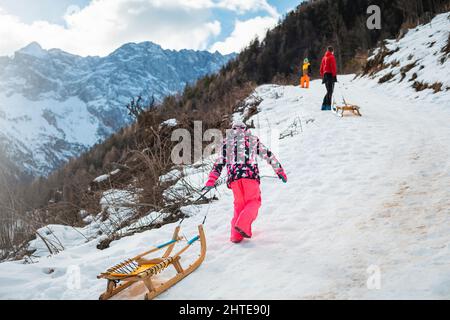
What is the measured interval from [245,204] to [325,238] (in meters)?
1.11

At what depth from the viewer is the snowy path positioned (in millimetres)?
3248

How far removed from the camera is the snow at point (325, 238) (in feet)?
10.7

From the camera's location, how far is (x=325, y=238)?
4223mm

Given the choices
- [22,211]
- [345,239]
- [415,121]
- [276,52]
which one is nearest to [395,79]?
[415,121]

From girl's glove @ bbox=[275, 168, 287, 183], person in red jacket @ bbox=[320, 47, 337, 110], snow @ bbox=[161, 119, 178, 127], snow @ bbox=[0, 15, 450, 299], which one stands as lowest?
snow @ bbox=[0, 15, 450, 299]

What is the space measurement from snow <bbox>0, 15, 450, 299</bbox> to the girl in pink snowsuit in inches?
10.8

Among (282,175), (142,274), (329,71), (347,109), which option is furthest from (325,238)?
(329,71)

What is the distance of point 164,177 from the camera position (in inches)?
311

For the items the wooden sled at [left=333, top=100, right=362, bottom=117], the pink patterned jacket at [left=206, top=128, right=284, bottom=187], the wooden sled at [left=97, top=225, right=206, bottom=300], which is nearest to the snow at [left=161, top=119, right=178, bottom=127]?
the wooden sled at [left=333, top=100, right=362, bottom=117]

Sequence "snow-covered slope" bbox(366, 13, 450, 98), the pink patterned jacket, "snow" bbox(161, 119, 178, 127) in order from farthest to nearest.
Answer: "snow-covered slope" bbox(366, 13, 450, 98)
"snow" bbox(161, 119, 178, 127)
the pink patterned jacket

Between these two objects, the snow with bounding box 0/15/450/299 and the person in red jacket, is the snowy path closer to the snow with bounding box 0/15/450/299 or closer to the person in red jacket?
the snow with bounding box 0/15/450/299

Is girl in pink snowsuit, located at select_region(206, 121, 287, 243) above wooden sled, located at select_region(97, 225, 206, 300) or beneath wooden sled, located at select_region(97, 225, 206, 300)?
above

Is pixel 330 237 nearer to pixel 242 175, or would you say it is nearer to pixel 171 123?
pixel 242 175

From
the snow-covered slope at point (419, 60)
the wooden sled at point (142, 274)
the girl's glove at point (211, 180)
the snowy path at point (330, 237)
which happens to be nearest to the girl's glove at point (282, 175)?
the snowy path at point (330, 237)
